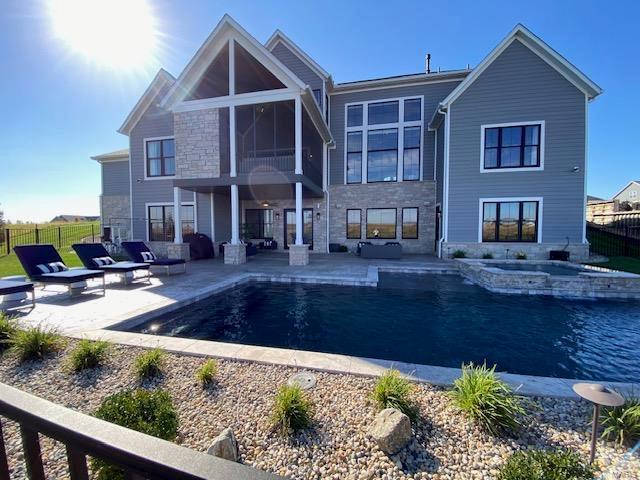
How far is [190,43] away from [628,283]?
17084mm

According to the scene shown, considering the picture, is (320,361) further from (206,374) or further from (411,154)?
(411,154)

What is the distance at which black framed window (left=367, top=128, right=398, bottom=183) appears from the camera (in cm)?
1584

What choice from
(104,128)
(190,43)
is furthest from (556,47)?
(104,128)

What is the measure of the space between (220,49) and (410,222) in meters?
12.0

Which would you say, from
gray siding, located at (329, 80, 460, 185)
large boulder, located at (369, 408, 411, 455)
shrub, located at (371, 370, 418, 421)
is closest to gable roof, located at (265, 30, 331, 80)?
gray siding, located at (329, 80, 460, 185)

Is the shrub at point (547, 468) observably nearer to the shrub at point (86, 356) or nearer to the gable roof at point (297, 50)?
the shrub at point (86, 356)

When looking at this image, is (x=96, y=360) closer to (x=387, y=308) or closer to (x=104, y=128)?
(x=387, y=308)

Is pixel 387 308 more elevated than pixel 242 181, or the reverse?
pixel 242 181

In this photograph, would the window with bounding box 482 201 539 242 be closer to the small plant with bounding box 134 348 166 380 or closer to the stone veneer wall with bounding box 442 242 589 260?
the stone veneer wall with bounding box 442 242 589 260

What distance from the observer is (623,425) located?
2424 mm

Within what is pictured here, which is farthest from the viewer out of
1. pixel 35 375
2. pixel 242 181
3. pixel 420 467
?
pixel 242 181

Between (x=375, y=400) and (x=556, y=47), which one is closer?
(x=375, y=400)

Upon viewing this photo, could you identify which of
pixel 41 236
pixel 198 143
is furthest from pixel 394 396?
pixel 41 236

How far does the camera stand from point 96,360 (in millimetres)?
3541
